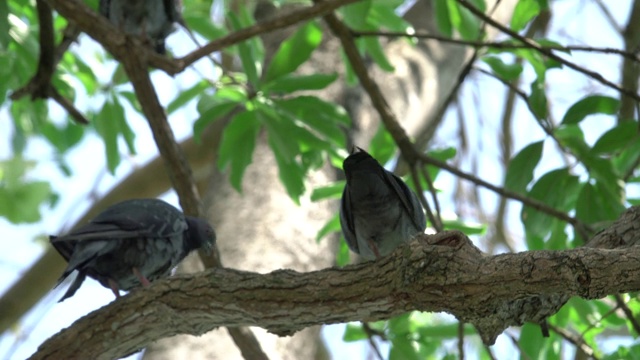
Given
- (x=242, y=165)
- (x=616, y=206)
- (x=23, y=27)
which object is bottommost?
(x=616, y=206)

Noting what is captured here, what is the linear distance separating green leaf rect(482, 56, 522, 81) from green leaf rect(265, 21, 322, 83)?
111cm

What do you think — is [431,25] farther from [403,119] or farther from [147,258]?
[147,258]

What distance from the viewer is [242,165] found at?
535 centimetres

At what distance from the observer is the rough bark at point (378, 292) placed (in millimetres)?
3086

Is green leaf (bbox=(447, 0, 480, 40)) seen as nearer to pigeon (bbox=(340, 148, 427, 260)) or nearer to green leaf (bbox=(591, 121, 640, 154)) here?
green leaf (bbox=(591, 121, 640, 154))

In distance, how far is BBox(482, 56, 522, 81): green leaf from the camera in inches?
210

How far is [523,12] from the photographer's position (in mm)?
5367

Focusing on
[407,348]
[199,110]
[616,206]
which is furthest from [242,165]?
[616,206]

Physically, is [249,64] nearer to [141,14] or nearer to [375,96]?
[375,96]

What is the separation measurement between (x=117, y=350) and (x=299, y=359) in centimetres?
230

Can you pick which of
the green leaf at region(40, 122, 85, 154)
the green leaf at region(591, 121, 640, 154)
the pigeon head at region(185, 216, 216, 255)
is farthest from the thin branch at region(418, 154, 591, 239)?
the green leaf at region(40, 122, 85, 154)

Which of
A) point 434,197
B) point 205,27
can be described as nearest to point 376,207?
point 434,197

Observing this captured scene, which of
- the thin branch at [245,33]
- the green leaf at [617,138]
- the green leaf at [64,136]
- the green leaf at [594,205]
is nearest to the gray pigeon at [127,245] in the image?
the thin branch at [245,33]

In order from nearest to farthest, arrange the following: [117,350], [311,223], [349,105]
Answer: [117,350] < [311,223] < [349,105]
